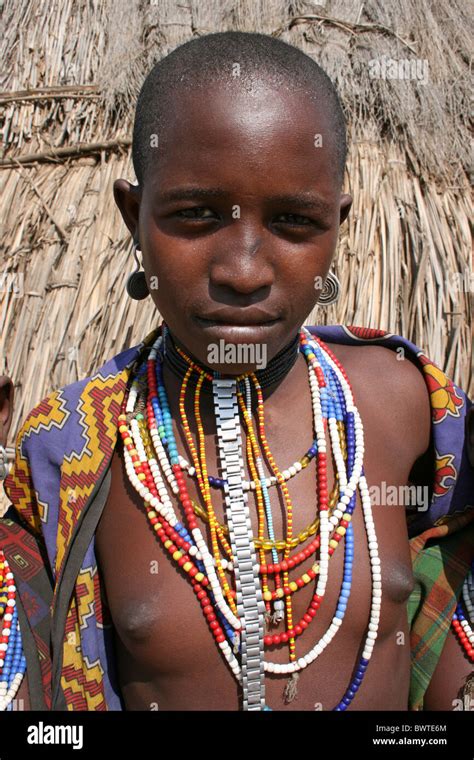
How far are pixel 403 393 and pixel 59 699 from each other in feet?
3.18

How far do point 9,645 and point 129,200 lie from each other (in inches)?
35.9

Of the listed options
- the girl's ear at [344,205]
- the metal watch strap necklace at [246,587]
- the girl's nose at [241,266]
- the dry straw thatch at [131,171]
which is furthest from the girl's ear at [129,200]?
the dry straw thatch at [131,171]

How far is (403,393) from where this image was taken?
63.9 inches

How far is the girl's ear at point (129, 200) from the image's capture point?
1.43 metres

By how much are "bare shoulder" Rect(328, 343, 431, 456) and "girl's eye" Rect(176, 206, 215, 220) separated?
576 mm

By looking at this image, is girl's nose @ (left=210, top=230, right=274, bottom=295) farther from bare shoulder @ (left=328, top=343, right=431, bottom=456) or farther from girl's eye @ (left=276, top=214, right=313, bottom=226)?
bare shoulder @ (left=328, top=343, right=431, bottom=456)

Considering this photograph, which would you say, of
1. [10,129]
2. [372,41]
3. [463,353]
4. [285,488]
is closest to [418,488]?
[285,488]

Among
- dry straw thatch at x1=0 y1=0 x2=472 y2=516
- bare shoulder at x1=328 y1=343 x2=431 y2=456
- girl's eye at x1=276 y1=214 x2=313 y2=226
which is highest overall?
dry straw thatch at x1=0 y1=0 x2=472 y2=516

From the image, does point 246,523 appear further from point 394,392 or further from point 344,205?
point 344,205

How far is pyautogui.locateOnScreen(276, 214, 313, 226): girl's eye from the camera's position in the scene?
1.29 meters

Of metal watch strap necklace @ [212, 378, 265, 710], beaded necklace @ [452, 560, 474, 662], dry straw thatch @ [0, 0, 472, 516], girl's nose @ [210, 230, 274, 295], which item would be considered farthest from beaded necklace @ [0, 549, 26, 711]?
dry straw thatch @ [0, 0, 472, 516]

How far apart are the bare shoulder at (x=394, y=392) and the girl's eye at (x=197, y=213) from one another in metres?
0.58

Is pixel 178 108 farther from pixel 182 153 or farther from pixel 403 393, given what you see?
pixel 403 393

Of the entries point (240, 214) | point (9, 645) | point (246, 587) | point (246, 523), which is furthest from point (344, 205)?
point (9, 645)
